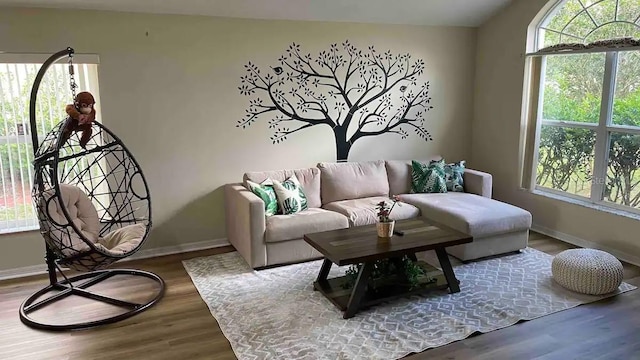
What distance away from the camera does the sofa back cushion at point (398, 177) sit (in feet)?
17.3

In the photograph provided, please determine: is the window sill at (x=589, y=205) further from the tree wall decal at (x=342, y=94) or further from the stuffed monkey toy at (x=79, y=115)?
the stuffed monkey toy at (x=79, y=115)

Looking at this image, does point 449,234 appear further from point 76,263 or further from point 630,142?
point 76,263

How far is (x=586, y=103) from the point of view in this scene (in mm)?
4812

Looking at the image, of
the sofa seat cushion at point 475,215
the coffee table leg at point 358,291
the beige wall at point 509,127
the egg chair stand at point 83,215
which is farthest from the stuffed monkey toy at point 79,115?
the beige wall at point 509,127

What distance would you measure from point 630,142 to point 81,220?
4.65m

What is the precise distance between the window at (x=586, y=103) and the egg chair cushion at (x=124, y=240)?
401 centimetres

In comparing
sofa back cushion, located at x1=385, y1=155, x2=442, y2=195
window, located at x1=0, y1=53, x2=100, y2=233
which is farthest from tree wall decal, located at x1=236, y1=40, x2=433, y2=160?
window, located at x1=0, y1=53, x2=100, y2=233

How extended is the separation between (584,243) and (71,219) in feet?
14.5

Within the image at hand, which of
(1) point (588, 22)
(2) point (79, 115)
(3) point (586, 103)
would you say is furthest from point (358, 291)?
(1) point (588, 22)

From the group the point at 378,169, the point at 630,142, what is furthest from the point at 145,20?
the point at 630,142

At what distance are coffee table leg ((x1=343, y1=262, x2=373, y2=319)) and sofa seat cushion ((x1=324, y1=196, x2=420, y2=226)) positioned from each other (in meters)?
1.11

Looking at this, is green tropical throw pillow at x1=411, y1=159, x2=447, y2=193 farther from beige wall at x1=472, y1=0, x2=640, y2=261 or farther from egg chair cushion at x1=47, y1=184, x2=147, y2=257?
egg chair cushion at x1=47, y1=184, x2=147, y2=257

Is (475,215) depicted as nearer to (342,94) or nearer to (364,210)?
(364,210)

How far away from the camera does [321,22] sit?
5023 millimetres
